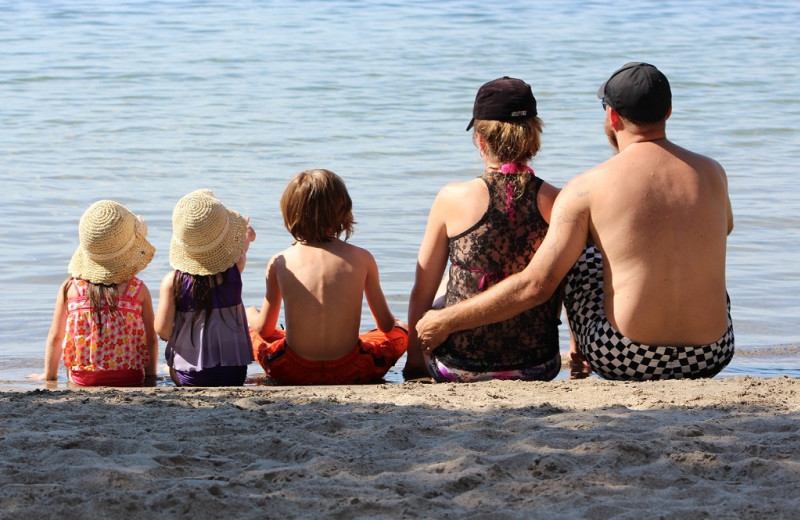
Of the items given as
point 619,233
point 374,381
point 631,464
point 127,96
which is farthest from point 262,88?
point 631,464

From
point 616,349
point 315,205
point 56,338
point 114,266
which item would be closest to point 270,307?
point 315,205

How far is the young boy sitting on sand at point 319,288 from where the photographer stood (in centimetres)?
472

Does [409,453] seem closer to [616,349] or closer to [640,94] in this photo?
[616,349]

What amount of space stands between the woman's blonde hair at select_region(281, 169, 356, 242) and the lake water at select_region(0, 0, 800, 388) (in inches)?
37.7

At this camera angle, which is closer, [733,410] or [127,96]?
[733,410]

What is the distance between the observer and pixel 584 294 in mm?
4504

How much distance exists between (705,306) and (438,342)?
1.10 meters

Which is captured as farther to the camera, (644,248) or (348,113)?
(348,113)

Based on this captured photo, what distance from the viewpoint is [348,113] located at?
12.3 meters

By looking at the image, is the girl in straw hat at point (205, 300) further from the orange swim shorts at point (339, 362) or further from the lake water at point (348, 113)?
the lake water at point (348, 113)

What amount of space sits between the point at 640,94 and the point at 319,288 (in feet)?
5.24

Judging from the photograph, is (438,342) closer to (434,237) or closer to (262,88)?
(434,237)

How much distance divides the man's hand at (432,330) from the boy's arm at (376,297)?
1.25 ft

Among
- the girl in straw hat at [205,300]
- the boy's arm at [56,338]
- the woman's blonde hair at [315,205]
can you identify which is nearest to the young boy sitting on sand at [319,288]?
the woman's blonde hair at [315,205]
